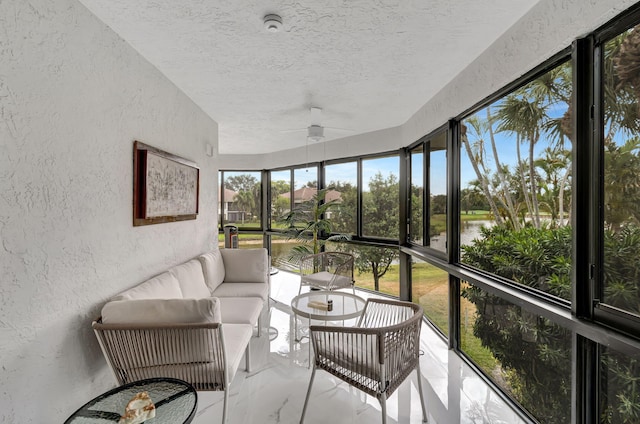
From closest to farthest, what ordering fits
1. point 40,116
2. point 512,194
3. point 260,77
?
point 40,116
point 512,194
point 260,77

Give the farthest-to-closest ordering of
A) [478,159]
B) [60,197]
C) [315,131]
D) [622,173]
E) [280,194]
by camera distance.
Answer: [280,194]
[315,131]
[478,159]
[60,197]
[622,173]

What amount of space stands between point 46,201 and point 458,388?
9.50 ft

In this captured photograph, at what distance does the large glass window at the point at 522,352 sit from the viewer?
1.63 metres

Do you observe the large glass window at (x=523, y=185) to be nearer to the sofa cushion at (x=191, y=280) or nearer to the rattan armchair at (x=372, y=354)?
the rattan armchair at (x=372, y=354)

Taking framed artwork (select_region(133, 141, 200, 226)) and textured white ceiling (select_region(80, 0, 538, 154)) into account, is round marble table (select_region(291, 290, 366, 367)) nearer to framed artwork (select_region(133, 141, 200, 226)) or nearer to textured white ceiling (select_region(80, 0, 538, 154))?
framed artwork (select_region(133, 141, 200, 226))

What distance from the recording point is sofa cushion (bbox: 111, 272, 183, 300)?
1885 mm

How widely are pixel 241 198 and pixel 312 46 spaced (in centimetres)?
446


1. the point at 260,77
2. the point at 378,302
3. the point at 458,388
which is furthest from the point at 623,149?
the point at 260,77

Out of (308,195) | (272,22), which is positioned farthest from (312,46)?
(308,195)

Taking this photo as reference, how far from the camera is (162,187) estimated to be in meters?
2.56

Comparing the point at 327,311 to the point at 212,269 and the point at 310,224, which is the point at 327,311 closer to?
the point at 212,269

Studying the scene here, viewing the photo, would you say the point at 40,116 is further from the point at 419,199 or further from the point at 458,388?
the point at 419,199

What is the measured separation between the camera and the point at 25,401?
4.44 ft

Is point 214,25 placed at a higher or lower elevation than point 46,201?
higher
